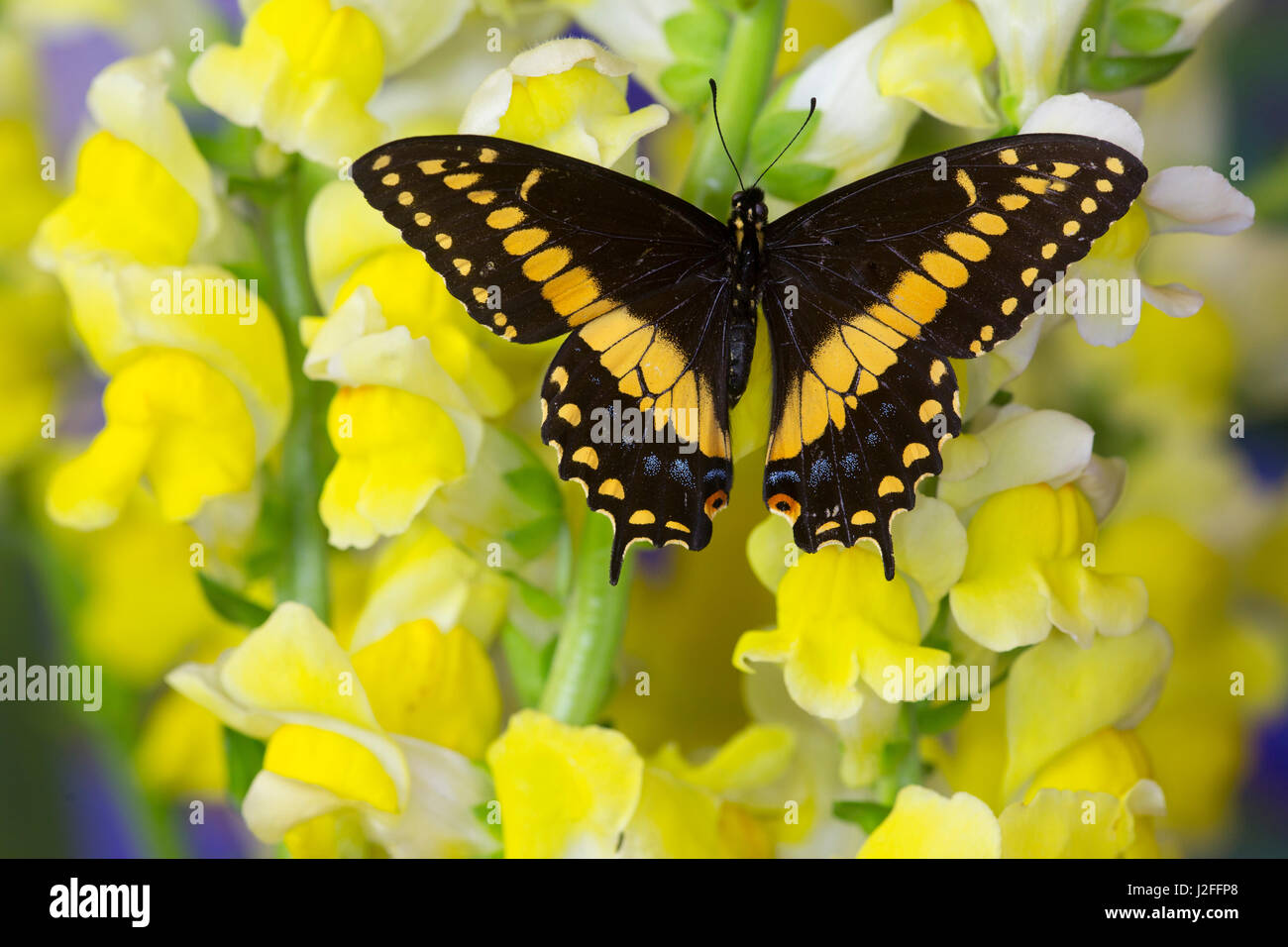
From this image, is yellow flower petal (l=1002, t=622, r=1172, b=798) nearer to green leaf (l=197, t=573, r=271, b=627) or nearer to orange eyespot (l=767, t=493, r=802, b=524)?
orange eyespot (l=767, t=493, r=802, b=524)

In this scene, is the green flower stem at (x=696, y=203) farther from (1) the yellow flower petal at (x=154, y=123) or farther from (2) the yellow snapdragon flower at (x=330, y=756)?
(1) the yellow flower petal at (x=154, y=123)

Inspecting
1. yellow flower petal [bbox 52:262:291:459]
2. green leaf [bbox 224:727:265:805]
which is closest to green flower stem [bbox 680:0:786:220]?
yellow flower petal [bbox 52:262:291:459]

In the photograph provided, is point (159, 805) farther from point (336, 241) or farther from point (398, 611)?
point (336, 241)

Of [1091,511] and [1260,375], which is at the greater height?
[1260,375]

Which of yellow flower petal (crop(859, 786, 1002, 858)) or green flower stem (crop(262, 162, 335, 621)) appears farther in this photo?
green flower stem (crop(262, 162, 335, 621))

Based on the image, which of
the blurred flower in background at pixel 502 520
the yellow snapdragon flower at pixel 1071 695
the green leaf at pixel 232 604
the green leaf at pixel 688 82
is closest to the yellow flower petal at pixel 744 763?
the blurred flower in background at pixel 502 520
